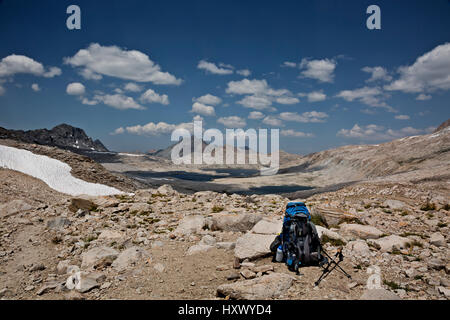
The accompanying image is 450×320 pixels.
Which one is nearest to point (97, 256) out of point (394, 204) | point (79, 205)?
point (79, 205)

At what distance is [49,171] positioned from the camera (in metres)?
24.6

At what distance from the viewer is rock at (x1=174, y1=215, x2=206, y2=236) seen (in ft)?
31.4

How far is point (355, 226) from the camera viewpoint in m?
9.53

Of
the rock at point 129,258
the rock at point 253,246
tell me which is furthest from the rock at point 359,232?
the rock at point 129,258

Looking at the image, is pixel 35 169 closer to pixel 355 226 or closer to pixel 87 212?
pixel 87 212

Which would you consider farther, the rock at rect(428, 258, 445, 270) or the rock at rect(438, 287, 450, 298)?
the rock at rect(428, 258, 445, 270)

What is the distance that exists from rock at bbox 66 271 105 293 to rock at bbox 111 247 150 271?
58 centimetres

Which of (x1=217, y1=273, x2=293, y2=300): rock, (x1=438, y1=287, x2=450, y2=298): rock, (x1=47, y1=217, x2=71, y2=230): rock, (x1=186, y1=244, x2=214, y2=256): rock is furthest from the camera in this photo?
(x1=47, y1=217, x2=71, y2=230): rock

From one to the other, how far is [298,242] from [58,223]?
1016cm

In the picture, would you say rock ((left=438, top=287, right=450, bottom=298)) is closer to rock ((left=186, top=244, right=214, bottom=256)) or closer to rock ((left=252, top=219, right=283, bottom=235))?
rock ((left=252, top=219, right=283, bottom=235))

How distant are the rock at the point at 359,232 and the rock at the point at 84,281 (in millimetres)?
8280

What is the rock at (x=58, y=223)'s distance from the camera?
10.6 m

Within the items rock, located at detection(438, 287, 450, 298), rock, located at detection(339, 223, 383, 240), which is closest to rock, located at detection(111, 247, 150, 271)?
rock, located at detection(339, 223, 383, 240)
